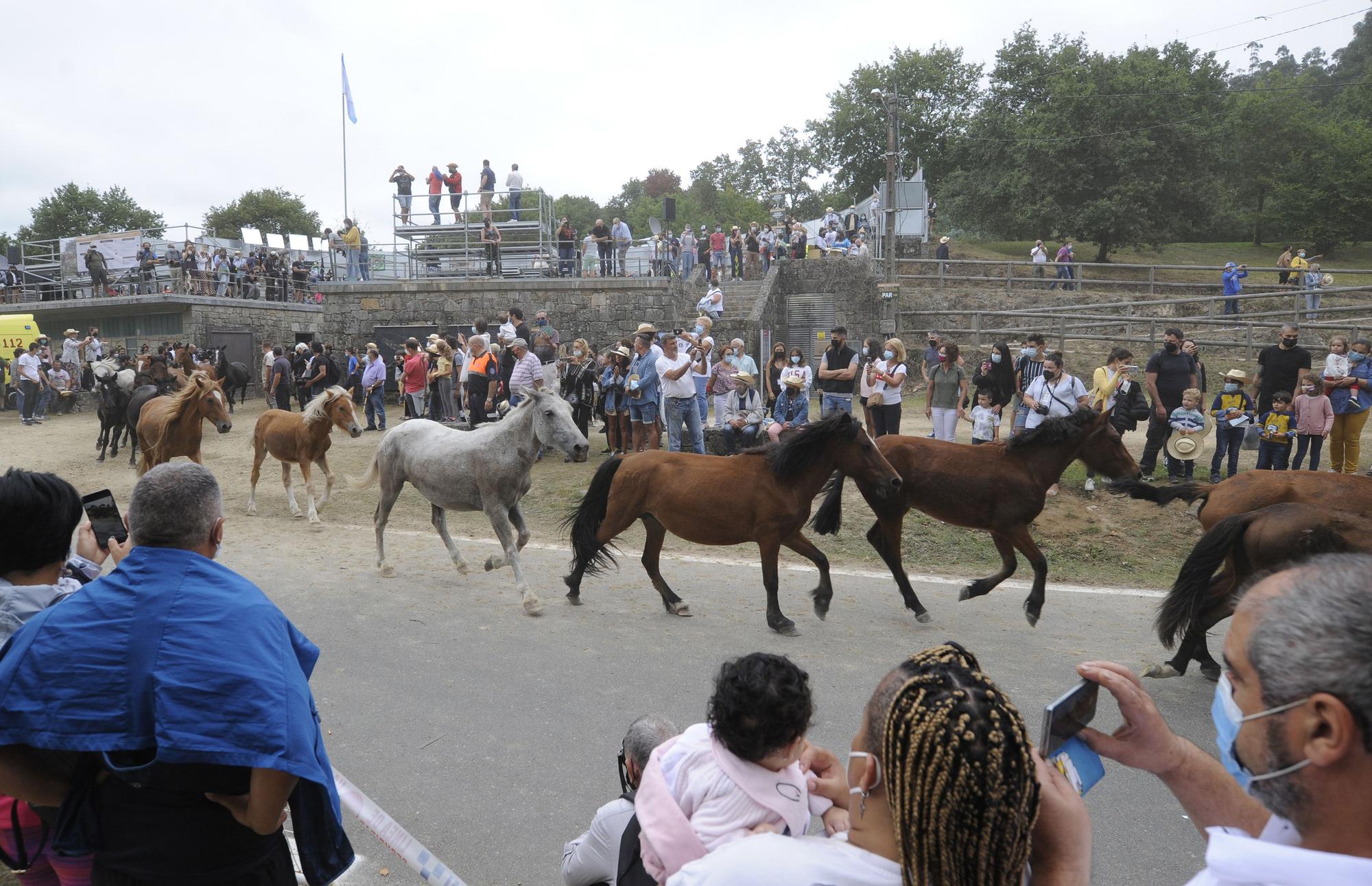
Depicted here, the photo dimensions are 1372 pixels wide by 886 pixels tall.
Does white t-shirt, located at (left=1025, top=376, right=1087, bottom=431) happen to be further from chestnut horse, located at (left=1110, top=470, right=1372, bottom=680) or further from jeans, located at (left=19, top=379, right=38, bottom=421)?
jeans, located at (left=19, top=379, right=38, bottom=421)

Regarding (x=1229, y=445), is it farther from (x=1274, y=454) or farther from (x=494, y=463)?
(x=494, y=463)

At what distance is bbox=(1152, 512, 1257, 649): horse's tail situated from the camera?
538 centimetres

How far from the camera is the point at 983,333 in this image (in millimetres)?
23938

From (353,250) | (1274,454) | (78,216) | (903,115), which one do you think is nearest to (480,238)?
(353,250)

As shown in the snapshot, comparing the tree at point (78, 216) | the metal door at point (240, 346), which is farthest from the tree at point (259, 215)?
the metal door at point (240, 346)

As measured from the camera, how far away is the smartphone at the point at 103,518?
3.11 meters

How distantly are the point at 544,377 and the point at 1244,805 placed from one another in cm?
1002

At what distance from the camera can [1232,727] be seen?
4.66 ft

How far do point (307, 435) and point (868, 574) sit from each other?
741 cm

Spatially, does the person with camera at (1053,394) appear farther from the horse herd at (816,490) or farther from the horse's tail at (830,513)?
the horse's tail at (830,513)

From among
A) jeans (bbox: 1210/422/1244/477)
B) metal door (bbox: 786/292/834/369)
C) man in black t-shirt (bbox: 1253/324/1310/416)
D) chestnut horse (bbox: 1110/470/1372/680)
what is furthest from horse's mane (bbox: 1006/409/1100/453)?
metal door (bbox: 786/292/834/369)

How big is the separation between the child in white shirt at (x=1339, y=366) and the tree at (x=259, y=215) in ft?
257

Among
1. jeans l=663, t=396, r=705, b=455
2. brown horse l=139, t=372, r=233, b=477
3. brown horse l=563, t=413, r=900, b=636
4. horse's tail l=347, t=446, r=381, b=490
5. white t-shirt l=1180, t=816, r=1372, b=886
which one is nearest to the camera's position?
white t-shirt l=1180, t=816, r=1372, b=886

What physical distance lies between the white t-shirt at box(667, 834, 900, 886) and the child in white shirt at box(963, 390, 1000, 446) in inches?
417
